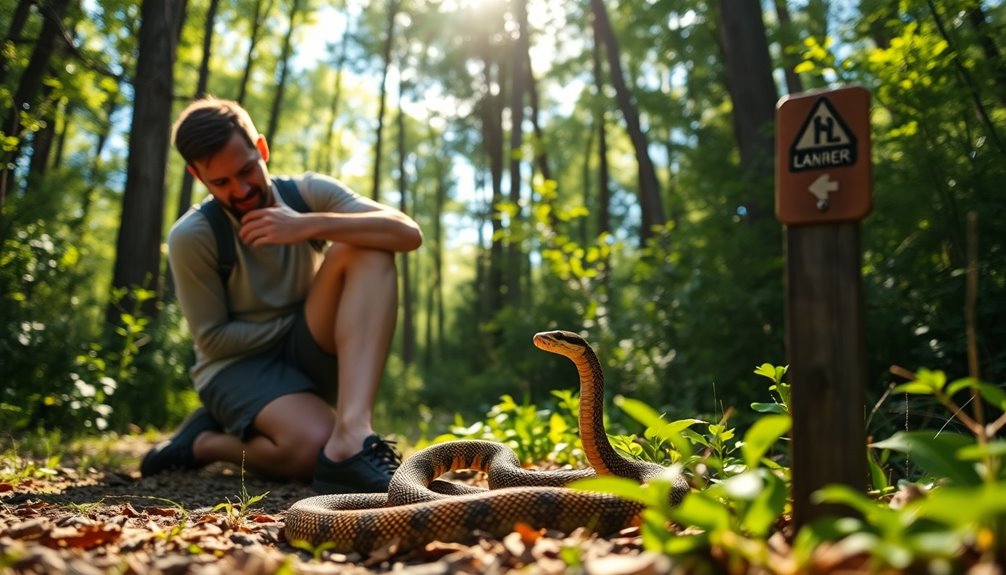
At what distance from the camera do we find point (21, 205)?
6758mm

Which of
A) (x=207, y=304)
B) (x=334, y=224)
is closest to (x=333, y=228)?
(x=334, y=224)

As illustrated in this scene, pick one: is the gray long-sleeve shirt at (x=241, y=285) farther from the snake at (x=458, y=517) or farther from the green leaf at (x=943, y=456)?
the green leaf at (x=943, y=456)

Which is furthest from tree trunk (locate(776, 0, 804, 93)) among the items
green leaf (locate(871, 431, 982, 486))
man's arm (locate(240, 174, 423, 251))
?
green leaf (locate(871, 431, 982, 486))

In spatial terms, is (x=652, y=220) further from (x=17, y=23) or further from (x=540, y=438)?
(x=17, y=23)

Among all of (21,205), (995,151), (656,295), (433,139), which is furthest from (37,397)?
(433,139)

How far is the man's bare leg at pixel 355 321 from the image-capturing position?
4.07m

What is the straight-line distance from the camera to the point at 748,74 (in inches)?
341

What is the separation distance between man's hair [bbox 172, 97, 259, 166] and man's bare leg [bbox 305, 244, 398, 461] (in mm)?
918

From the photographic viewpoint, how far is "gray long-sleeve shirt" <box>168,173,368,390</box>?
14.9 ft

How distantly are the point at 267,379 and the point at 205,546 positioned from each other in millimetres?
2402

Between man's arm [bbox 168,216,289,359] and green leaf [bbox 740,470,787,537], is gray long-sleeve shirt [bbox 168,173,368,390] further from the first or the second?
green leaf [bbox 740,470,787,537]

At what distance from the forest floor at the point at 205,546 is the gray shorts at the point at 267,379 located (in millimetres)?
853

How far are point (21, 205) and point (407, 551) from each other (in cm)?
641

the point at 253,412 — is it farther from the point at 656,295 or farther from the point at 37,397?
the point at 656,295
